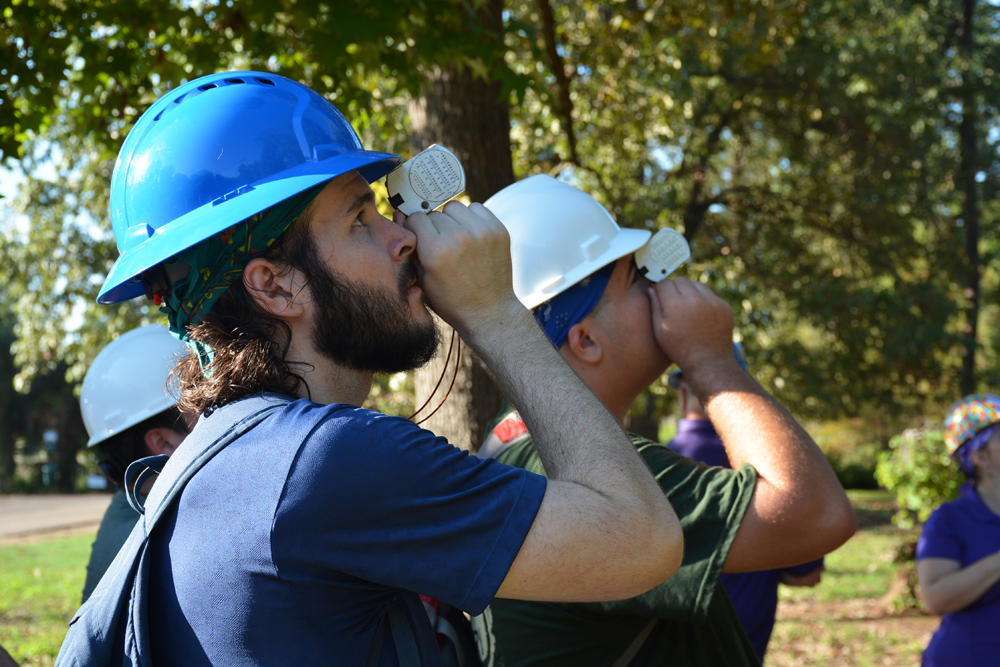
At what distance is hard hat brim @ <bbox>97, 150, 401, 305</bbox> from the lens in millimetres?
1518

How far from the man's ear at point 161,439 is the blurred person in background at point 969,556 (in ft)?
11.4

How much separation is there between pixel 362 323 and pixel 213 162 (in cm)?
41

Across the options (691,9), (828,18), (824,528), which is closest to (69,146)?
(691,9)

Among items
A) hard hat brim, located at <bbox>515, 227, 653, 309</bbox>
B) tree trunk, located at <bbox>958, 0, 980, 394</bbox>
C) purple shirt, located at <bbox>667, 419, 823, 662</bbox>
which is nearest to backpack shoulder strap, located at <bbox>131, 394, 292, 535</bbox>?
hard hat brim, located at <bbox>515, 227, 653, 309</bbox>

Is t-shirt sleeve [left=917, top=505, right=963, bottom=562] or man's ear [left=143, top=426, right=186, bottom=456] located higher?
man's ear [left=143, top=426, right=186, bottom=456]

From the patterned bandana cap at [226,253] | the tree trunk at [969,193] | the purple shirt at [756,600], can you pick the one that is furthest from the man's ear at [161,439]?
the tree trunk at [969,193]

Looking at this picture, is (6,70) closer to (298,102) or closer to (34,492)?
(298,102)

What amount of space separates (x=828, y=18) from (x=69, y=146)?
1162cm

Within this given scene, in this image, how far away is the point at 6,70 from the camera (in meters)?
3.63

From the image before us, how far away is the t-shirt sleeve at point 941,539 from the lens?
13.5 feet

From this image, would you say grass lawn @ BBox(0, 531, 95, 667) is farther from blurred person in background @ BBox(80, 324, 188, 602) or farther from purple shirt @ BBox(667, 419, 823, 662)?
purple shirt @ BBox(667, 419, 823, 662)

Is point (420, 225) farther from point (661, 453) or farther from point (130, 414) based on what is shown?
point (130, 414)

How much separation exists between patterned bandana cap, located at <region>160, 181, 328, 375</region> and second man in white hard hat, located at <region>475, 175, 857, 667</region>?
94 centimetres

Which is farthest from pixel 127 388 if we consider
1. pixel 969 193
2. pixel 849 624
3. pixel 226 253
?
pixel 969 193
